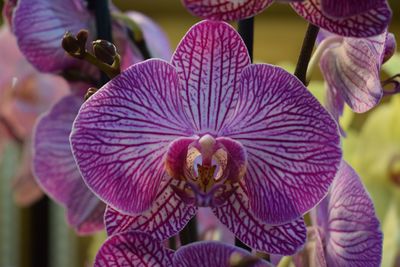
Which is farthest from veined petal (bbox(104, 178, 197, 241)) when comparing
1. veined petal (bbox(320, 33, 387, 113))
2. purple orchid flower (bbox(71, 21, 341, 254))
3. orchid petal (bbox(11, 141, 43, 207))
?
orchid petal (bbox(11, 141, 43, 207))

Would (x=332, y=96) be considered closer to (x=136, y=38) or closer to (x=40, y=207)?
(x=136, y=38)

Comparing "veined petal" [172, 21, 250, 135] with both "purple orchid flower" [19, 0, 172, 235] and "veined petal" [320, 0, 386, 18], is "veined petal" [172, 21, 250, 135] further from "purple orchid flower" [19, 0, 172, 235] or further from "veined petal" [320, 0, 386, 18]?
"purple orchid flower" [19, 0, 172, 235]

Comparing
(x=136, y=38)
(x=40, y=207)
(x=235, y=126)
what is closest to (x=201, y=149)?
(x=235, y=126)

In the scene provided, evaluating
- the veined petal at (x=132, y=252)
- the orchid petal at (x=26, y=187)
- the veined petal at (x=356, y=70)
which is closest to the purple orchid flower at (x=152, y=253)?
the veined petal at (x=132, y=252)

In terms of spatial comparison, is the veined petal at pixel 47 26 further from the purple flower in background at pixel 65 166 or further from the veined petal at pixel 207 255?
the veined petal at pixel 207 255

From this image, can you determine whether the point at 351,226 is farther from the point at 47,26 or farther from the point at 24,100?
the point at 24,100

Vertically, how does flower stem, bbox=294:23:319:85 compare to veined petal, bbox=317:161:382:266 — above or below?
above
